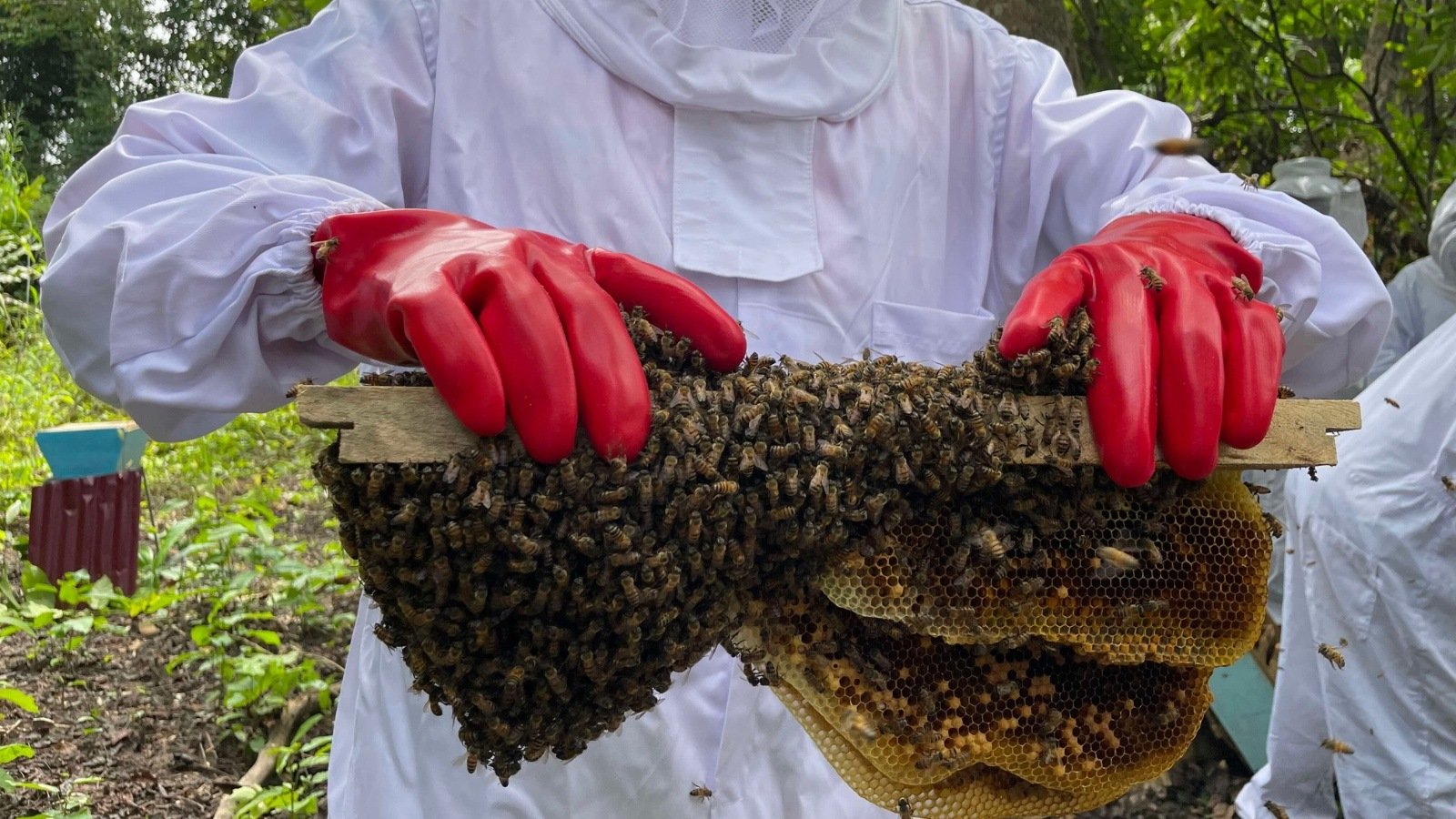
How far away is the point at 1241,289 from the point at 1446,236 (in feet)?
12.3

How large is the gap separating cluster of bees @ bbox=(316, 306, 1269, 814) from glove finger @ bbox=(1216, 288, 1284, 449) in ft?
0.44

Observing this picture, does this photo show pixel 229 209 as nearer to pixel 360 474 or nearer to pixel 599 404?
pixel 360 474

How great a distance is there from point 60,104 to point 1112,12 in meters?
12.8

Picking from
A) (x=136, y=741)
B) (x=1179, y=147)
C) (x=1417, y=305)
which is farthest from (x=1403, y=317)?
(x=136, y=741)

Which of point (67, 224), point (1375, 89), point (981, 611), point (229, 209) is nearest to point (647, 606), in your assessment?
point (981, 611)

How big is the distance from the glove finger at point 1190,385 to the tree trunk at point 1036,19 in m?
2.93

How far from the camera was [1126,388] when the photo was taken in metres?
1.58

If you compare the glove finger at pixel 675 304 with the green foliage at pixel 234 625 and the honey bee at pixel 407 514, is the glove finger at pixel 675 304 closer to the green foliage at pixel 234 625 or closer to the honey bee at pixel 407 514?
the honey bee at pixel 407 514

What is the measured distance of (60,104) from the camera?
13.6 meters

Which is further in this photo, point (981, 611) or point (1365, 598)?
point (1365, 598)

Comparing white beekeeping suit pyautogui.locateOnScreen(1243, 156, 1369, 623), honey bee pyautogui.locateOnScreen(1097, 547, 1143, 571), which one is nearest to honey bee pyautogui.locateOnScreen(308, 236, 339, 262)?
honey bee pyautogui.locateOnScreen(1097, 547, 1143, 571)

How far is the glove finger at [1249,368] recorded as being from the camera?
1.62 meters

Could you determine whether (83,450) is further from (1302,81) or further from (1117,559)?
(1302,81)

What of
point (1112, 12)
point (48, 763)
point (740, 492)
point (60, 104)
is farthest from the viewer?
point (60, 104)
